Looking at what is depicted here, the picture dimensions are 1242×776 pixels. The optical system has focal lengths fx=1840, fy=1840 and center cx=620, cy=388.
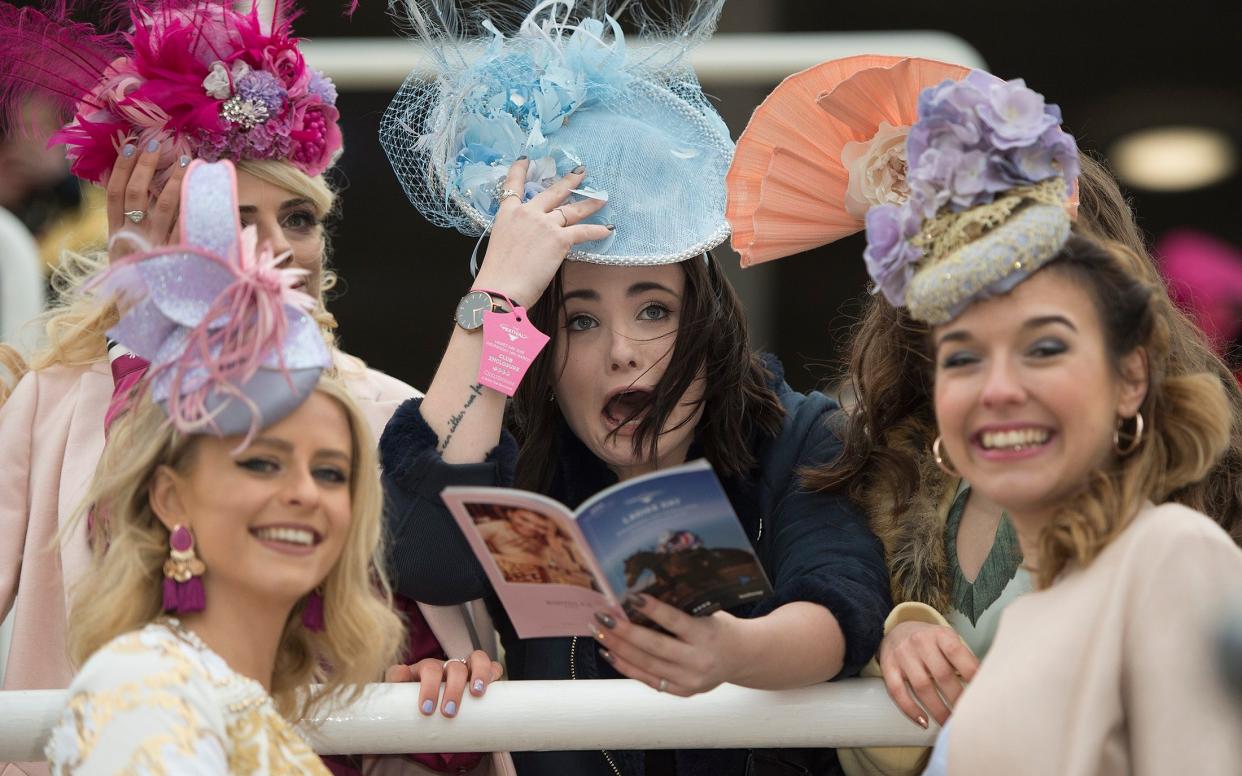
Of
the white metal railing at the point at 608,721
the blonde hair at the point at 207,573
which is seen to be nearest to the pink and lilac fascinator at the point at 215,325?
the blonde hair at the point at 207,573

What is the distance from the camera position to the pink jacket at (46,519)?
3059mm

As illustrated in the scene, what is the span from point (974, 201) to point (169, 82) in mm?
1571

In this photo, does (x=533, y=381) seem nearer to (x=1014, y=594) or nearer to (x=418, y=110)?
(x=418, y=110)

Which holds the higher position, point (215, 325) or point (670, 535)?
point (215, 325)

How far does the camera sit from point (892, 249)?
241 centimetres

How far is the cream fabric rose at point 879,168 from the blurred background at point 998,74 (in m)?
2.15

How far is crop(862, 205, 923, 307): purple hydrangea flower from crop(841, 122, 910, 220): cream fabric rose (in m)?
0.30

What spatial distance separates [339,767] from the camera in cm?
299

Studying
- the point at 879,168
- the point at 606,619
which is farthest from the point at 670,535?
the point at 879,168

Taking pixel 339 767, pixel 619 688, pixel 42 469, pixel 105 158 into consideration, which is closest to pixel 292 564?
pixel 619 688

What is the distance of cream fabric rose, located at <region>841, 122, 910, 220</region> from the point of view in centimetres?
276

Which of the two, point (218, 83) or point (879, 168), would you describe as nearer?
point (879, 168)

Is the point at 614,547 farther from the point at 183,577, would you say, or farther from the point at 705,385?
the point at 705,385

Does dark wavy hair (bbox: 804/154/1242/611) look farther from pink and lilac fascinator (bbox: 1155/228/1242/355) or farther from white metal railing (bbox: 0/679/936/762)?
pink and lilac fascinator (bbox: 1155/228/1242/355)
